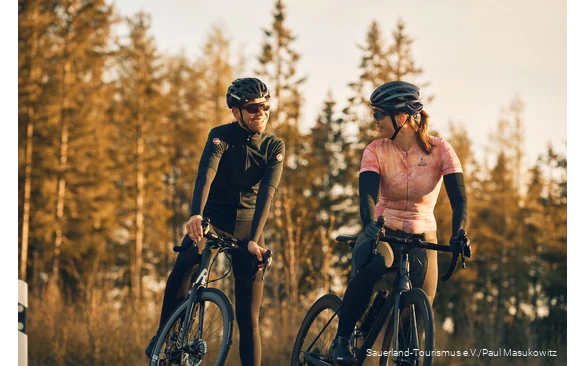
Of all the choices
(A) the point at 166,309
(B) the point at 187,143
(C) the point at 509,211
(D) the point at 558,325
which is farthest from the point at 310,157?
(A) the point at 166,309

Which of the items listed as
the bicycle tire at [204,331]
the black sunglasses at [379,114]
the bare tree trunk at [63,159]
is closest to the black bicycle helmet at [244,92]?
the black sunglasses at [379,114]

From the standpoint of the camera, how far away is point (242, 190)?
18.2 feet

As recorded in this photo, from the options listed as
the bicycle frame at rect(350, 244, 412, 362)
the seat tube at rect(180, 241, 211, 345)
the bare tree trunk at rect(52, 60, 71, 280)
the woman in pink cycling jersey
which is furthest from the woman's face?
the bare tree trunk at rect(52, 60, 71, 280)

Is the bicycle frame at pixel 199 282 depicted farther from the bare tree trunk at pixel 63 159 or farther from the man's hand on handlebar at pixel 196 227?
the bare tree trunk at pixel 63 159

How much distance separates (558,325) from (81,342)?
5865 mm

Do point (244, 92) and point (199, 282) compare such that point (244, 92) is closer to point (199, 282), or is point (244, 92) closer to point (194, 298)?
point (199, 282)

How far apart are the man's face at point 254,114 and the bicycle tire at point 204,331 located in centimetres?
121

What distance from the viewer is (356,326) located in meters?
5.32

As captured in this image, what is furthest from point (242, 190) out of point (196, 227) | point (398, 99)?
point (398, 99)

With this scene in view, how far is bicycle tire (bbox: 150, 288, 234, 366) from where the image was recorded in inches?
188

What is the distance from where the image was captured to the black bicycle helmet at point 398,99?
16.7 feet

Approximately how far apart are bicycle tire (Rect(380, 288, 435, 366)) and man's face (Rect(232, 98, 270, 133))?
63.4 inches

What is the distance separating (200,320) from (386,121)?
1812mm

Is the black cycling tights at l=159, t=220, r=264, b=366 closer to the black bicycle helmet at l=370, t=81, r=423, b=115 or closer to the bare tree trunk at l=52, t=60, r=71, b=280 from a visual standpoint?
the black bicycle helmet at l=370, t=81, r=423, b=115
